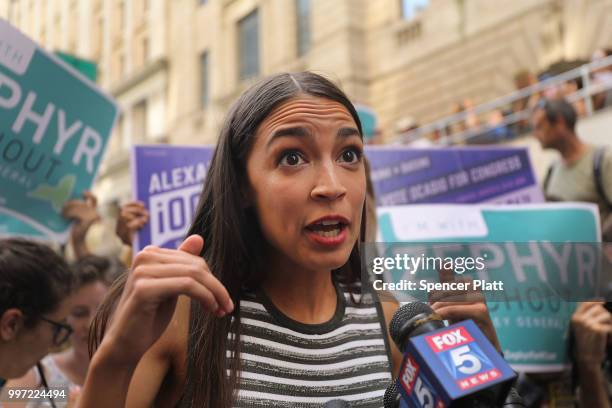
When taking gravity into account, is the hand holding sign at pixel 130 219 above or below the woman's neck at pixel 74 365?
above

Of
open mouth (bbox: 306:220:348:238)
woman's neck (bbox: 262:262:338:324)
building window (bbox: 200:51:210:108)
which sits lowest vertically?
woman's neck (bbox: 262:262:338:324)

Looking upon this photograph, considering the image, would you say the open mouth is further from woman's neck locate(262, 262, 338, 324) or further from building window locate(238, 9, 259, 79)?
building window locate(238, 9, 259, 79)

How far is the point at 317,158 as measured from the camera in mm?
1273

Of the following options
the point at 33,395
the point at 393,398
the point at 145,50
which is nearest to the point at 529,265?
the point at 393,398

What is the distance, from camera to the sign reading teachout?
2.74 metres

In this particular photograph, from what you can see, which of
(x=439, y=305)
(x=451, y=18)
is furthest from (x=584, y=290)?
(x=451, y=18)

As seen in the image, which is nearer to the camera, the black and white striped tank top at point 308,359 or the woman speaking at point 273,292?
the woman speaking at point 273,292

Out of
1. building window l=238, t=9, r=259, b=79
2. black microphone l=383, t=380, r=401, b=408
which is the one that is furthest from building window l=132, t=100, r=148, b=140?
black microphone l=383, t=380, r=401, b=408

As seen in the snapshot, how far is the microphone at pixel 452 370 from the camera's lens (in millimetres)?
845

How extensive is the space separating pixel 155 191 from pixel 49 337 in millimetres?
1060

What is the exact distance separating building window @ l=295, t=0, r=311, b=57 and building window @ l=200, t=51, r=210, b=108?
119 inches
